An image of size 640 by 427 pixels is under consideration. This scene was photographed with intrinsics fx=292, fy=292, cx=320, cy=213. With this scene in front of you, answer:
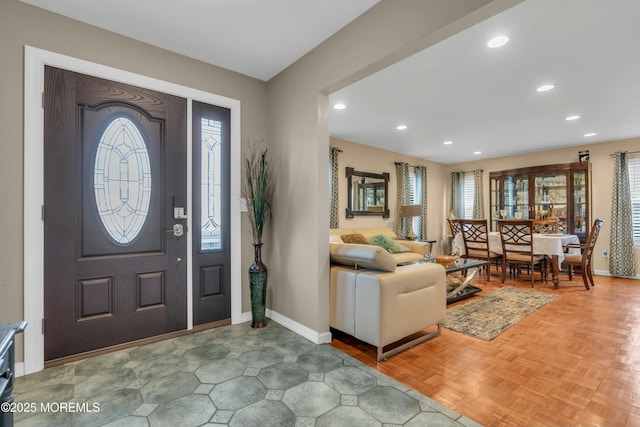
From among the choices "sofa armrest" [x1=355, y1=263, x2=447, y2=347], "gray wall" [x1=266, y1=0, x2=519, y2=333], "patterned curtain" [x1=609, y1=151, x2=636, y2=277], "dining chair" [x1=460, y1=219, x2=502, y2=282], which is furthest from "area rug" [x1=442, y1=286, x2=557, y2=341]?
"patterned curtain" [x1=609, y1=151, x2=636, y2=277]

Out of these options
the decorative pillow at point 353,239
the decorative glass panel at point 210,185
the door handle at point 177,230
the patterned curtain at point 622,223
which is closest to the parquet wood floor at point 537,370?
the decorative glass panel at point 210,185

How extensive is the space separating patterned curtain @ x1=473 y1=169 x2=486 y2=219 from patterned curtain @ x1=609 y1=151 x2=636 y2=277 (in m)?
2.28

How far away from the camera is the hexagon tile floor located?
1582 millimetres

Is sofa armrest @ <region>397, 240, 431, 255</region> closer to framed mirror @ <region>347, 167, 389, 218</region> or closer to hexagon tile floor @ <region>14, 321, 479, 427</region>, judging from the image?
framed mirror @ <region>347, 167, 389, 218</region>

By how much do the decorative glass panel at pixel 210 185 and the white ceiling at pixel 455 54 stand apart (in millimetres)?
687

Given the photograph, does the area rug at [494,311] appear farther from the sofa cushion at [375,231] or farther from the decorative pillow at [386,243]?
the sofa cushion at [375,231]

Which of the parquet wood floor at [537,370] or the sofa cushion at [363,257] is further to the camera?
the sofa cushion at [363,257]

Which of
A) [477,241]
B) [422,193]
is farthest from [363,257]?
[422,193]

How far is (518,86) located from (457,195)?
187 inches

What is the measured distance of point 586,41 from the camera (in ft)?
7.79

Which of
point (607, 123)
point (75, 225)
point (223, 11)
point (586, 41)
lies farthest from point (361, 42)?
point (607, 123)

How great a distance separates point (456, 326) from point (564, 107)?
3.22 meters

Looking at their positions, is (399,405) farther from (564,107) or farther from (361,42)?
(564,107)

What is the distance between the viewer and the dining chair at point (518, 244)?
4.62 m
